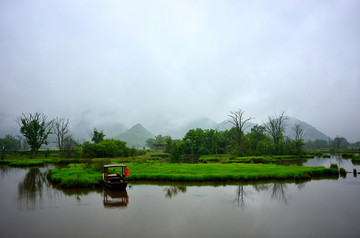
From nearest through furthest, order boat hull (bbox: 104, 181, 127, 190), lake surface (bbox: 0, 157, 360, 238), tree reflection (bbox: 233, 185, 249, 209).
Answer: lake surface (bbox: 0, 157, 360, 238)
tree reflection (bbox: 233, 185, 249, 209)
boat hull (bbox: 104, 181, 127, 190)

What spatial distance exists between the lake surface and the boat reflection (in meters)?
0.07

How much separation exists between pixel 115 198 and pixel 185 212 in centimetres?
678

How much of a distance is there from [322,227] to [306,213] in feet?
7.06

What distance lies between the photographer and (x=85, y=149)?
62.8 meters

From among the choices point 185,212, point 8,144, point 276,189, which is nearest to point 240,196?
point 276,189

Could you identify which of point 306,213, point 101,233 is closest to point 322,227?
point 306,213

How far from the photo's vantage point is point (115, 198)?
18000mm

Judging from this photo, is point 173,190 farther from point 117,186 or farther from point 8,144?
point 8,144

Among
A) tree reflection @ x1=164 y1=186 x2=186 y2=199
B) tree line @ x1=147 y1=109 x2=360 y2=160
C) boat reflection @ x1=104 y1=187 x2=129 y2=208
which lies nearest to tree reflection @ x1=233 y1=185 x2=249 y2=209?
tree reflection @ x1=164 y1=186 x2=186 y2=199

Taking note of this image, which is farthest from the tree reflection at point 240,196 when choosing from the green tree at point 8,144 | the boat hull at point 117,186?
the green tree at point 8,144

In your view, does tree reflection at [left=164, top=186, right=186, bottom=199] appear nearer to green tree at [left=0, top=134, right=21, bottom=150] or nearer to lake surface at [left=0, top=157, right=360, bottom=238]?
lake surface at [left=0, top=157, right=360, bottom=238]

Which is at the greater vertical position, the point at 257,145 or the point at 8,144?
the point at 257,145

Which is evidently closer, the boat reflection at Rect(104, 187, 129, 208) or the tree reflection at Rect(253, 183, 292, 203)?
the boat reflection at Rect(104, 187, 129, 208)

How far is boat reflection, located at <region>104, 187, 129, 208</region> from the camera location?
16.3m
